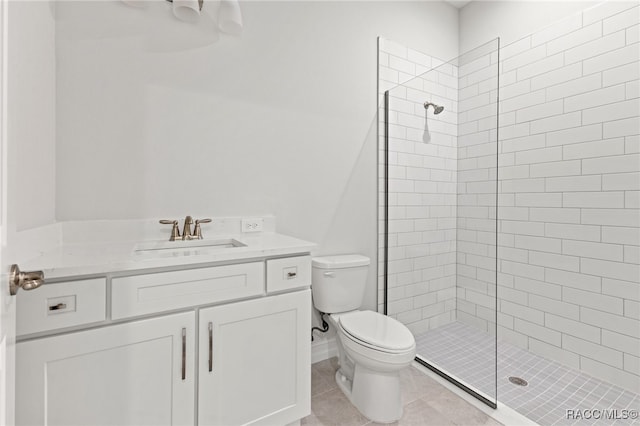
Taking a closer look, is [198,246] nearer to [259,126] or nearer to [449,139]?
[259,126]

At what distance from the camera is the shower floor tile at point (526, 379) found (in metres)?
1.61

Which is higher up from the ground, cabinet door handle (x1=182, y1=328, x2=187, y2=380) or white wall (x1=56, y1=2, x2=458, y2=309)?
white wall (x1=56, y1=2, x2=458, y2=309)

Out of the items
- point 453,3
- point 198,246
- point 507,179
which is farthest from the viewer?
point 453,3

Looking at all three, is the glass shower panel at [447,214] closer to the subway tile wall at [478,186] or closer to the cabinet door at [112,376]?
the subway tile wall at [478,186]

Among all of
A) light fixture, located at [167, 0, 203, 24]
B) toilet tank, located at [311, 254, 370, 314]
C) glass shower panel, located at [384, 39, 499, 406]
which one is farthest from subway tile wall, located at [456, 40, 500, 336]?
light fixture, located at [167, 0, 203, 24]

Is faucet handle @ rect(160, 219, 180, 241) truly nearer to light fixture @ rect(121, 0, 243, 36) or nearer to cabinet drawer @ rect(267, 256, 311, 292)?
cabinet drawer @ rect(267, 256, 311, 292)

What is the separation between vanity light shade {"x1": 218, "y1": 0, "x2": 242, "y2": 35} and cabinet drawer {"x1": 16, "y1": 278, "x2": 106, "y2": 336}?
136 cm

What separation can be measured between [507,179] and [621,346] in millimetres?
1183

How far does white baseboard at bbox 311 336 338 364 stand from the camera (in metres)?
2.06

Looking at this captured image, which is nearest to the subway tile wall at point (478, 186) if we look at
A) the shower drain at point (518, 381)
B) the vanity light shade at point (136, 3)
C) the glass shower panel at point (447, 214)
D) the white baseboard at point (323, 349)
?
the glass shower panel at point (447, 214)

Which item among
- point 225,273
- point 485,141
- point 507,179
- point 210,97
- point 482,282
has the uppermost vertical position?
point 210,97

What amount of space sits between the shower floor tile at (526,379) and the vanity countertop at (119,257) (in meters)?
1.21

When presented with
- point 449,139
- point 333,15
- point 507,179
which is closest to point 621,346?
point 507,179

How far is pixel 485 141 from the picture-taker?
172 centimetres
